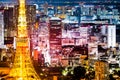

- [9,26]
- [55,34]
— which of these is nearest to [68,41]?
[55,34]

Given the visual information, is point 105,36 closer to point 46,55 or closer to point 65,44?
point 65,44

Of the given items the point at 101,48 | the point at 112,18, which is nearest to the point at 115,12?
the point at 112,18

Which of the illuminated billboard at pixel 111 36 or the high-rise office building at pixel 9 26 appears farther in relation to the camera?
the illuminated billboard at pixel 111 36

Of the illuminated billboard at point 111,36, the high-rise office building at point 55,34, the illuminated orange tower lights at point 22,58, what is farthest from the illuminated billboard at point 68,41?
the illuminated orange tower lights at point 22,58

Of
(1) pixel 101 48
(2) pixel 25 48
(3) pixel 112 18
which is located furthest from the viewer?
(3) pixel 112 18

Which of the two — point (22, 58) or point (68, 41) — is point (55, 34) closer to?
point (68, 41)

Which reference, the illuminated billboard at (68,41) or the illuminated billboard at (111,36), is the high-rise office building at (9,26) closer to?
the illuminated billboard at (68,41)

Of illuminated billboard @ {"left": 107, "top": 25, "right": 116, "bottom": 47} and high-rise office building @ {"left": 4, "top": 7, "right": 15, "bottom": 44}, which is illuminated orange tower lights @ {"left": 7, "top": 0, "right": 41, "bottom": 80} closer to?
high-rise office building @ {"left": 4, "top": 7, "right": 15, "bottom": 44}

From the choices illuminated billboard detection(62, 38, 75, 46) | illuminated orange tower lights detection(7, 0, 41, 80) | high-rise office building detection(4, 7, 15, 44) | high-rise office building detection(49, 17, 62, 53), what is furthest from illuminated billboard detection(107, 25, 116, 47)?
illuminated orange tower lights detection(7, 0, 41, 80)
